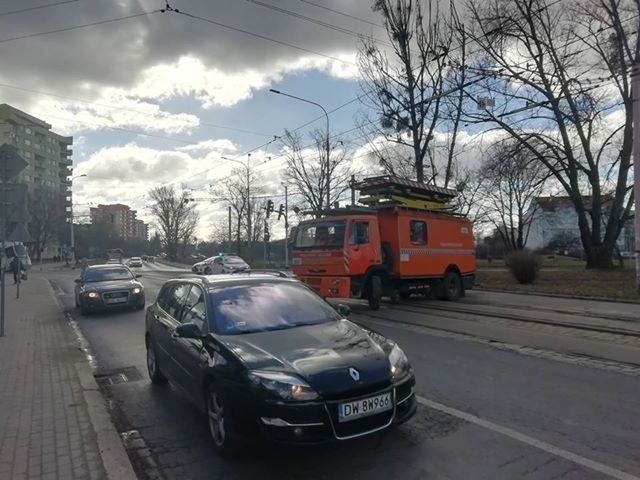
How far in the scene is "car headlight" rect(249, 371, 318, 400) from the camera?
377 cm

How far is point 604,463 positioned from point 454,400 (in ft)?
6.01

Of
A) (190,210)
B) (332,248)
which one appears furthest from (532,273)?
(190,210)

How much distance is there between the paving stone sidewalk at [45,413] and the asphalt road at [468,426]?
15.9 inches

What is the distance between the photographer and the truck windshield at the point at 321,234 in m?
13.4

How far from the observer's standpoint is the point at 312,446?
3.77 metres

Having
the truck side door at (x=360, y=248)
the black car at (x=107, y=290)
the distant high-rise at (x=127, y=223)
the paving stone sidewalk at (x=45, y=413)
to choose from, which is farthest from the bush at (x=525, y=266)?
the distant high-rise at (x=127, y=223)

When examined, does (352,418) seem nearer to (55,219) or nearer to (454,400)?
(454,400)

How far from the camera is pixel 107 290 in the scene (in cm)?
1451

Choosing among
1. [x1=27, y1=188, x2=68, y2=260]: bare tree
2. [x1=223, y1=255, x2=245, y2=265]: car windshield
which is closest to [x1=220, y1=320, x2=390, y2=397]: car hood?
[x1=223, y1=255, x2=245, y2=265]: car windshield

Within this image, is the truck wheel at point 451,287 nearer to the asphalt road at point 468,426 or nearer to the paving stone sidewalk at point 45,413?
the asphalt road at point 468,426

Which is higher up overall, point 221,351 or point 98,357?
point 221,351

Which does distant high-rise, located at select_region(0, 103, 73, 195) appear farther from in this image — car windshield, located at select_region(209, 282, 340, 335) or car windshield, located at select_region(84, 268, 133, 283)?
car windshield, located at select_region(209, 282, 340, 335)

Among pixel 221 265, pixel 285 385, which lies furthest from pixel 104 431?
pixel 221 265

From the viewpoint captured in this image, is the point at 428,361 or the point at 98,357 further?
the point at 98,357
